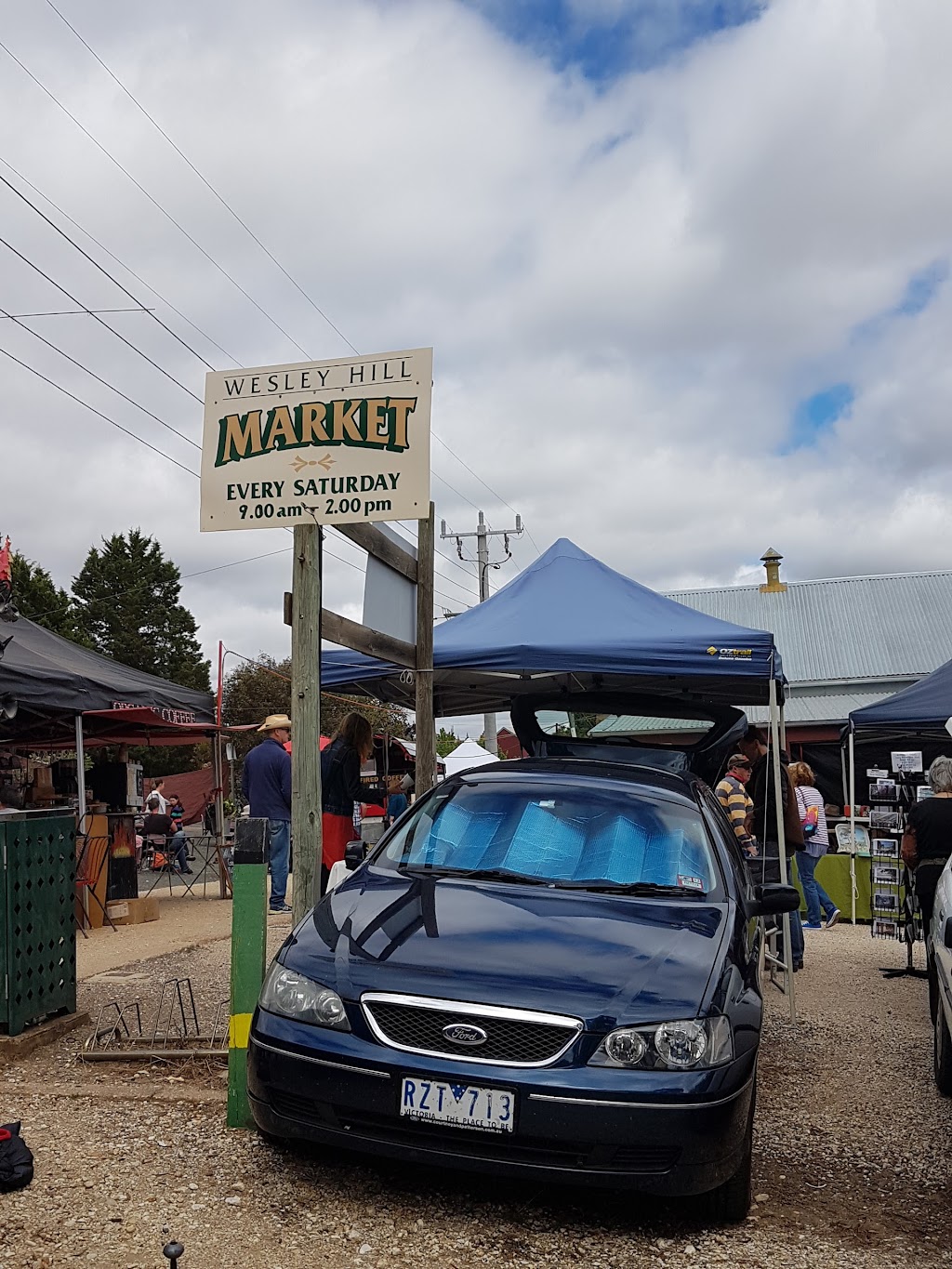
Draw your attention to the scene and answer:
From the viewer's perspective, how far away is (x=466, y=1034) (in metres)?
3.43

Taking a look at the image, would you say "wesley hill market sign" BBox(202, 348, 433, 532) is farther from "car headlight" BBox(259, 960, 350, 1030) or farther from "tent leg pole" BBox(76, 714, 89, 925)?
"tent leg pole" BBox(76, 714, 89, 925)

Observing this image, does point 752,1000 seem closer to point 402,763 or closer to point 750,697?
point 750,697

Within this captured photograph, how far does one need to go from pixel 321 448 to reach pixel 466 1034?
10.1ft

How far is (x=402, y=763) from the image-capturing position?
2444 cm

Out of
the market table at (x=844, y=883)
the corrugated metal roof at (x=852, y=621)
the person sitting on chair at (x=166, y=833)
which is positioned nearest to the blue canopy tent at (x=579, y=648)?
the market table at (x=844, y=883)

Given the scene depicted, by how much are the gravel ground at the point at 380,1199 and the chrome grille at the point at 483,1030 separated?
0.56 metres

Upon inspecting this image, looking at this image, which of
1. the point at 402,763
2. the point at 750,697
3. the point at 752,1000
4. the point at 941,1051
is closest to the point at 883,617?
the point at 402,763

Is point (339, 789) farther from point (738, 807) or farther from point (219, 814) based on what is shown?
point (219, 814)

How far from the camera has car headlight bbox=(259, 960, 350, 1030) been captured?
361 cm

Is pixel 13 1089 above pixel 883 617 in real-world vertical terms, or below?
below

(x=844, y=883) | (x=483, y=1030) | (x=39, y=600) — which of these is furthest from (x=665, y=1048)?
(x=39, y=600)

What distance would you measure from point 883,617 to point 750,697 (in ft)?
61.9

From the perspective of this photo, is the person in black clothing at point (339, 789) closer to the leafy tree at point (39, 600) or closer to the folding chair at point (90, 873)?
the folding chair at point (90, 873)

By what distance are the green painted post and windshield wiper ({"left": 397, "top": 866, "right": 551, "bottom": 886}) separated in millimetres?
611
